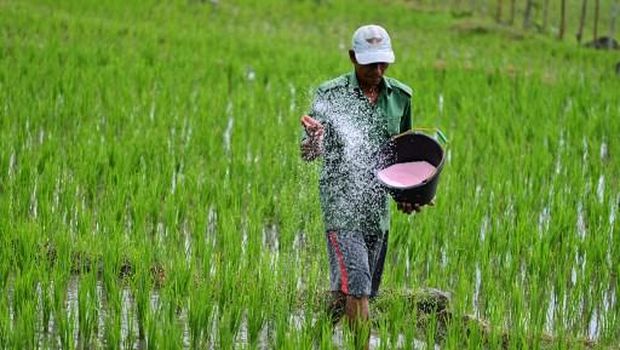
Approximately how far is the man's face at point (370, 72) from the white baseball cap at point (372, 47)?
3 centimetres

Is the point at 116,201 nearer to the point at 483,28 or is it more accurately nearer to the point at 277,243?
the point at 277,243

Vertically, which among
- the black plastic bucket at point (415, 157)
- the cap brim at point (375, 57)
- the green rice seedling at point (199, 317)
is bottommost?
the green rice seedling at point (199, 317)

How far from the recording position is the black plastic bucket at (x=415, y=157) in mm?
3210

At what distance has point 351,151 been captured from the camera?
3.29 metres

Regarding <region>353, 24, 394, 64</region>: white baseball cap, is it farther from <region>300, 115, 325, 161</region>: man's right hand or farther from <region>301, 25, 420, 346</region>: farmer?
<region>300, 115, 325, 161</region>: man's right hand

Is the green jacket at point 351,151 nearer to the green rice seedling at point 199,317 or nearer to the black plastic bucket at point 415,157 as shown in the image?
the black plastic bucket at point 415,157

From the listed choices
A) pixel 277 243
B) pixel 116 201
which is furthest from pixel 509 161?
pixel 116 201

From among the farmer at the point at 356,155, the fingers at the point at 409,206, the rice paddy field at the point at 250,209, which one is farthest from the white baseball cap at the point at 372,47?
the rice paddy field at the point at 250,209

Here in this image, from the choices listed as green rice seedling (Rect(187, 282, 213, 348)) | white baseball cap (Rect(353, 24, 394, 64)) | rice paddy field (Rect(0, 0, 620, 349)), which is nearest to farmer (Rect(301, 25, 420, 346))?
white baseball cap (Rect(353, 24, 394, 64))

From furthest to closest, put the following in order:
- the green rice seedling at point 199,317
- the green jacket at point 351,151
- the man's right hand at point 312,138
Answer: the green rice seedling at point 199,317
the green jacket at point 351,151
the man's right hand at point 312,138

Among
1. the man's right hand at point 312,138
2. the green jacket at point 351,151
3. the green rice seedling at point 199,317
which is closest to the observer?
the man's right hand at point 312,138

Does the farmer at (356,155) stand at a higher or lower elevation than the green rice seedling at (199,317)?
higher

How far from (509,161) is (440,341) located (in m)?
2.90

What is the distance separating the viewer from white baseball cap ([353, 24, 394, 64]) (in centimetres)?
313
